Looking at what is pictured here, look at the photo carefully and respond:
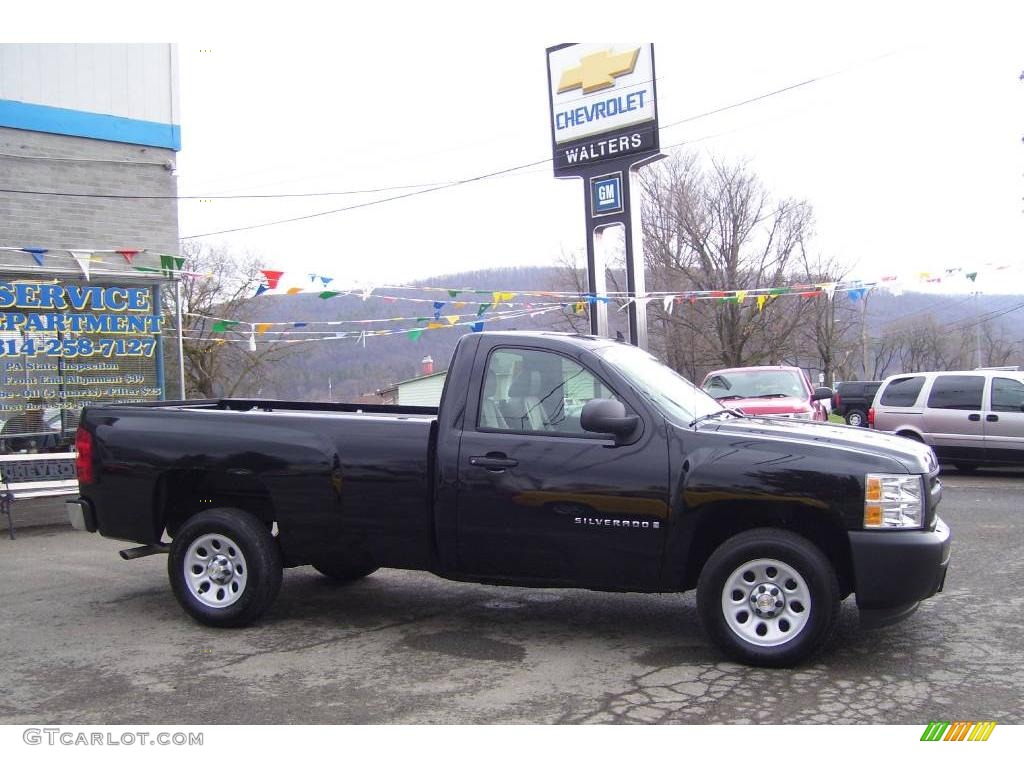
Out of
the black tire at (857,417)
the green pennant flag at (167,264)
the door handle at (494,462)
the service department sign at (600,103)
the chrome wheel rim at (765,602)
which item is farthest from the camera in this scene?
the black tire at (857,417)

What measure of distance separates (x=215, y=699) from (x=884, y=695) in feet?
10.9

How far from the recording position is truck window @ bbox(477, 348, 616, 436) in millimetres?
5684

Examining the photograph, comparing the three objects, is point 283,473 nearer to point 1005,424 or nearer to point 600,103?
point 1005,424

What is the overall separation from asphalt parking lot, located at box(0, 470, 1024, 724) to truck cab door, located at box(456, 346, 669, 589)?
1.75 feet

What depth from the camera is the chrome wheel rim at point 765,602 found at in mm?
5078

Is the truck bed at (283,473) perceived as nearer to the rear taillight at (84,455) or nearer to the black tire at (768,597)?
the rear taillight at (84,455)

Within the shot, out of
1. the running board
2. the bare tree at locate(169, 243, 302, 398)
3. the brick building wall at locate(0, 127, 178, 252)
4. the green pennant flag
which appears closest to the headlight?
the running board

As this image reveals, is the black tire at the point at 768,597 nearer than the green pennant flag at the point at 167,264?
Yes

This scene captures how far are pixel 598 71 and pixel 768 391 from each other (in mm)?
10182

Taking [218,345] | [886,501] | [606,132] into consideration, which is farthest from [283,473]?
[218,345]

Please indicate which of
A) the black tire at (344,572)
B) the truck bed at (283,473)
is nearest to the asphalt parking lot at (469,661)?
the black tire at (344,572)

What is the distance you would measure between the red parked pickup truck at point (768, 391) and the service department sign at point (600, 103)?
7.46 m

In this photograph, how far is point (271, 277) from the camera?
51.4 ft

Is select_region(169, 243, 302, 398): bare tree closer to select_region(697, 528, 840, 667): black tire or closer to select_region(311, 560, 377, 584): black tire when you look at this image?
select_region(311, 560, 377, 584): black tire
